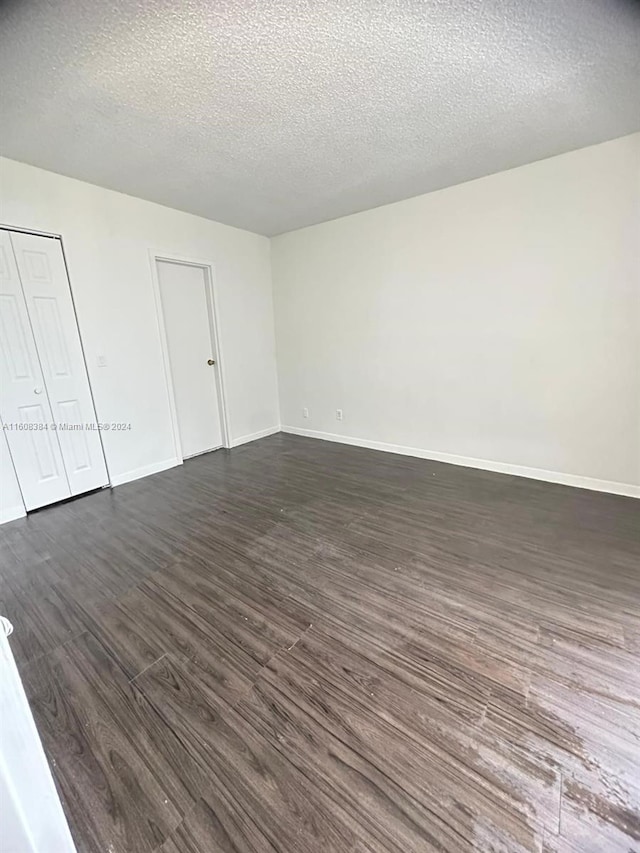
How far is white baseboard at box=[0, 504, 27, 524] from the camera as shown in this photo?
2.75 m

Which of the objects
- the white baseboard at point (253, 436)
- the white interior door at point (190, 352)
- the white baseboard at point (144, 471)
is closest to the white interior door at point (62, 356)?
the white baseboard at point (144, 471)

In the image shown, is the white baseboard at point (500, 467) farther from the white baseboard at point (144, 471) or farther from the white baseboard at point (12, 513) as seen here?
the white baseboard at point (12, 513)

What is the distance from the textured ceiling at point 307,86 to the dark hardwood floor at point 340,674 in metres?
2.50

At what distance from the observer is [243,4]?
4.47 feet

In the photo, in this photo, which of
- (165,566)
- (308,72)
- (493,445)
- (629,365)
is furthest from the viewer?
(493,445)

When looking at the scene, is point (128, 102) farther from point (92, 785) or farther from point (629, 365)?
point (629, 365)

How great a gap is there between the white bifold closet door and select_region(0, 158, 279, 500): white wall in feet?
0.34

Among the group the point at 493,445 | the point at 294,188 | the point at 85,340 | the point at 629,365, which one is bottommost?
the point at 493,445

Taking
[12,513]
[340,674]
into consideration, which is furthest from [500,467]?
[12,513]

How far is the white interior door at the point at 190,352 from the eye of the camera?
12.4 feet

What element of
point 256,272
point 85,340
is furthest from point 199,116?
point 256,272

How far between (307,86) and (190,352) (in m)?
2.73

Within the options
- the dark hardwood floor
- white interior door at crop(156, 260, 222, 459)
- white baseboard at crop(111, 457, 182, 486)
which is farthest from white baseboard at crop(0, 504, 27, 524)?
white interior door at crop(156, 260, 222, 459)

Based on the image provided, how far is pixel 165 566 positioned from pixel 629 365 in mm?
3453
